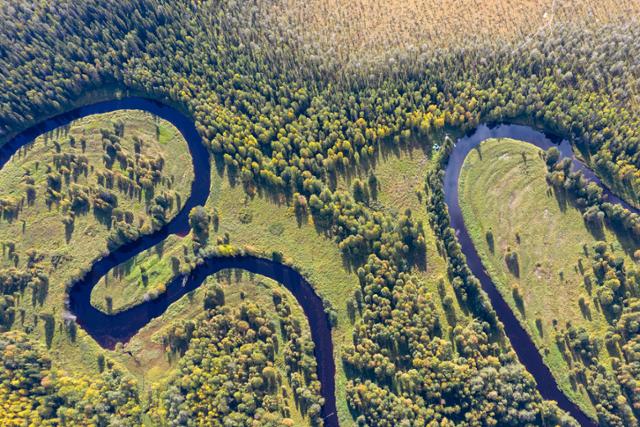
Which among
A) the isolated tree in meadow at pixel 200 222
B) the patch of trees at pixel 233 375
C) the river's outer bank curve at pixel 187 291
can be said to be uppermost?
the isolated tree in meadow at pixel 200 222

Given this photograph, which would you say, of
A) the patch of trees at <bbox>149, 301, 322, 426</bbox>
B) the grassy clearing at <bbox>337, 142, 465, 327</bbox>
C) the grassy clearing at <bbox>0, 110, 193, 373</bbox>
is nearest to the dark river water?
the grassy clearing at <bbox>0, 110, 193, 373</bbox>

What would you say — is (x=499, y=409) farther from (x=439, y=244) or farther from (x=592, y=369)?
(x=439, y=244)

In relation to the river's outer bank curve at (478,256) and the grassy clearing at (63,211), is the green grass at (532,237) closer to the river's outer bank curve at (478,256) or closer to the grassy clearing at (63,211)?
the river's outer bank curve at (478,256)

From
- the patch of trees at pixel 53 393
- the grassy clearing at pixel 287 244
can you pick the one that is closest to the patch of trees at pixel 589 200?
the grassy clearing at pixel 287 244

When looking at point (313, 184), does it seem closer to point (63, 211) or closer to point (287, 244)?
point (287, 244)

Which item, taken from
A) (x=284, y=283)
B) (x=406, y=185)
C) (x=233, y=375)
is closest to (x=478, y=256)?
(x=406, y=185)

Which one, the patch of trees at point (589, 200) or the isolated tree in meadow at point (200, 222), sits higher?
the isolated tree in meadow at point (200, 222)

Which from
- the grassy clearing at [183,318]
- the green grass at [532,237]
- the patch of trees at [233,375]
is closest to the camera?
the patch of trees at [233,375]
